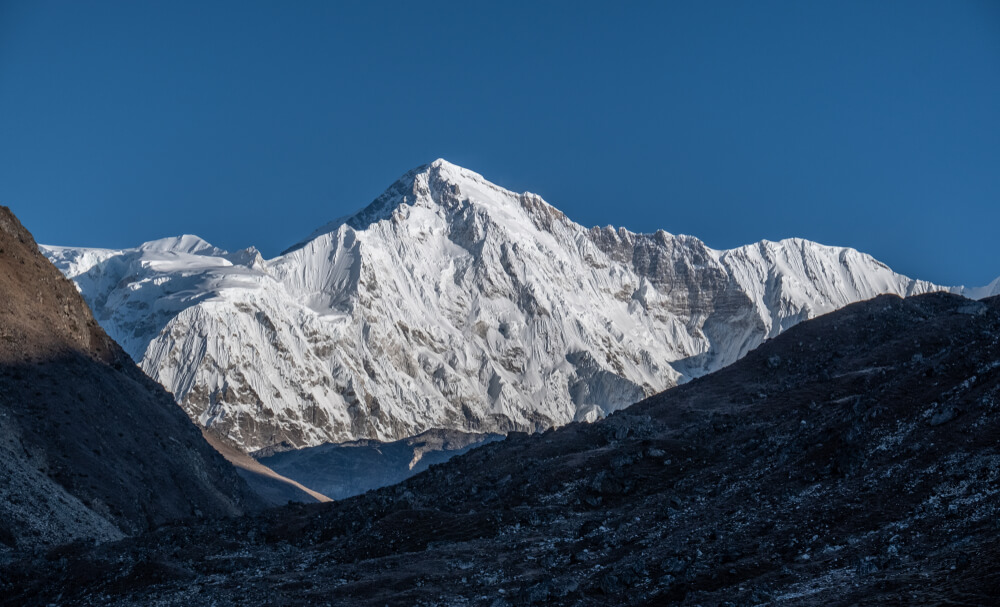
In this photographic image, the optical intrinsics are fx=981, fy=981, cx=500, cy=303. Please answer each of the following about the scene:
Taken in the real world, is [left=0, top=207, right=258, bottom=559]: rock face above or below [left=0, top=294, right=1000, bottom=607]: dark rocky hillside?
above

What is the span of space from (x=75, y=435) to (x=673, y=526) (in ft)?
163

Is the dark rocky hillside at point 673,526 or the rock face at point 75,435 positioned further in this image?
the rock face at point 75,435

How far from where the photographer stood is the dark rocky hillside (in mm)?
26828

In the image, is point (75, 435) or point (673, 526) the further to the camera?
point (75, 435)

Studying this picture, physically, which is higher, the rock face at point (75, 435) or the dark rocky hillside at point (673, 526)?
the rock face at point (75, 435)

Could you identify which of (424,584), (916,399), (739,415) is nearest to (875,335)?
(739,415)

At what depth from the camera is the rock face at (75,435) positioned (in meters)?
57.6

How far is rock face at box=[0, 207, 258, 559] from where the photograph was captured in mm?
57562

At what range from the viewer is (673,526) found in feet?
123

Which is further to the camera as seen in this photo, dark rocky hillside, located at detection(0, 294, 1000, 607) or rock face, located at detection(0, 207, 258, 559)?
rock face, located at detection(0, 207, 258, 559)

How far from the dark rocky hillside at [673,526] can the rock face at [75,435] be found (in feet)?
27.9

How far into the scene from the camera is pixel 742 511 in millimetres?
36406

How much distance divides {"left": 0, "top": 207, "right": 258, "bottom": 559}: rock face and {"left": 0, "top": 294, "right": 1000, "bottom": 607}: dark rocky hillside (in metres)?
8.52

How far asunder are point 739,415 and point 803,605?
128ft
